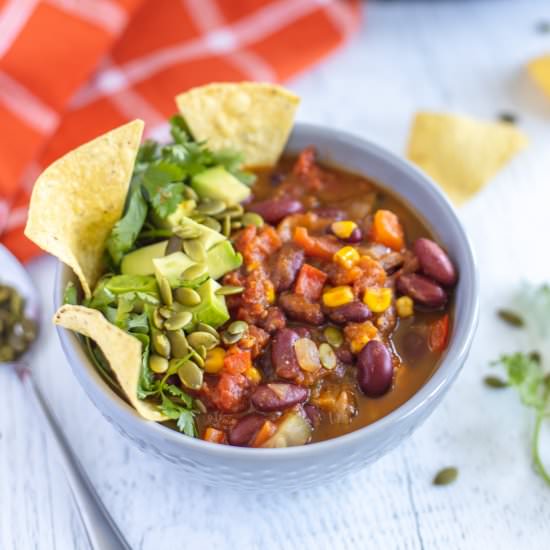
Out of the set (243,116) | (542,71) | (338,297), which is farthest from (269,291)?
(542,71)

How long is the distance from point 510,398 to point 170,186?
158 cm

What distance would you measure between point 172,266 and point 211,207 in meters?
0.39

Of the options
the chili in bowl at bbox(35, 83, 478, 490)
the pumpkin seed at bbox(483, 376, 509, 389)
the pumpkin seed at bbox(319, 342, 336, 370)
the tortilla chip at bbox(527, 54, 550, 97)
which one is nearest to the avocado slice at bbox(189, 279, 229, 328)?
the chili in bowl at bbox(35, 83, 478, 490)

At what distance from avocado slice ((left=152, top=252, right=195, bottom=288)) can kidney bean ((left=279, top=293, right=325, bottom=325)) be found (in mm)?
358

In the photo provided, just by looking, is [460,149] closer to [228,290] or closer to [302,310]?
[302,310]

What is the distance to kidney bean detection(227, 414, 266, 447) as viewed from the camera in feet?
8.69

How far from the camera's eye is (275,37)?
4836 mm

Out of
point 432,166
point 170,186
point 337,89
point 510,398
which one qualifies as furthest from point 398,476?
point 337,89

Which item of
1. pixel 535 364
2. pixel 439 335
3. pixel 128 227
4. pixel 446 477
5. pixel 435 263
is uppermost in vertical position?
pixel 128 227

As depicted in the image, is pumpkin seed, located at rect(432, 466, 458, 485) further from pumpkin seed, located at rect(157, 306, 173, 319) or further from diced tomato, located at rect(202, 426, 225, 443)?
pumpkin seed, located at rect(157, 306, 173, 319)

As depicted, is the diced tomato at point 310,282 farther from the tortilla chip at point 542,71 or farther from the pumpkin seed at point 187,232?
the tortilla chip at point 542,71

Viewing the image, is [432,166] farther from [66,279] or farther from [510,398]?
[66,279]

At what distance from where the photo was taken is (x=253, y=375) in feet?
9.13

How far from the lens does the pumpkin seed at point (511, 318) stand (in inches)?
143
